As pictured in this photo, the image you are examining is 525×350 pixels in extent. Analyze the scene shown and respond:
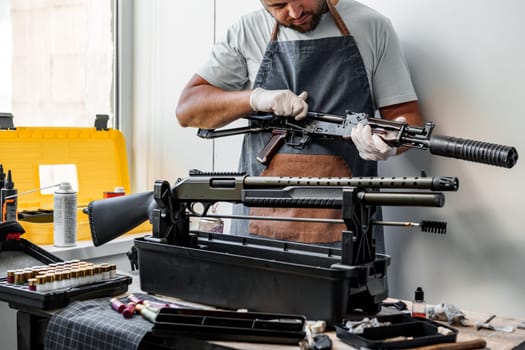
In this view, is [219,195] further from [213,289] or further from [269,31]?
[269,31]

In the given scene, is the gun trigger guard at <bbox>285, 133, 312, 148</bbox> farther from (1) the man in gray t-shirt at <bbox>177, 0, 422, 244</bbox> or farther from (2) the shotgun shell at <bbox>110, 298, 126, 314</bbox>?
(2) the shotgun shell at <bbox>110, 298, 126, 314</bbox>

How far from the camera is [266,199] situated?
1441 millimetres

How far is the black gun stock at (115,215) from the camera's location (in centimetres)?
171

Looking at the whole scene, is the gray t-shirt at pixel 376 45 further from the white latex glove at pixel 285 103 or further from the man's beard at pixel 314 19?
the white latex glove at pixel 285 103

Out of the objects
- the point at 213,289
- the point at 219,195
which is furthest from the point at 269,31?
the point at 213,289

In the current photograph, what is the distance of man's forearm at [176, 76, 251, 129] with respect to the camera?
6.86 ft

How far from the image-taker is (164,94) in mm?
2799

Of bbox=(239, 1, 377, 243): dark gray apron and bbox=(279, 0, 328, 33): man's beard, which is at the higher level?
bbox=(279, 0, 328, 33): man's beard

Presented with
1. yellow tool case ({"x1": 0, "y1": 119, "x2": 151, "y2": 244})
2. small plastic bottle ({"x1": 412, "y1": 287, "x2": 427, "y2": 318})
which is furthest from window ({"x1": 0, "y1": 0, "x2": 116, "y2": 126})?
small plastic bottle ({"x1": 412, "y1": 287, "x2": 427, "y2": 318})

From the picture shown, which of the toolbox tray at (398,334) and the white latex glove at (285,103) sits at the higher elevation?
the white latex glove at (285,103)

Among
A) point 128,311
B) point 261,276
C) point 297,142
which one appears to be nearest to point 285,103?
point 297,142

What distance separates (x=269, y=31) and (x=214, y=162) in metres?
0.68

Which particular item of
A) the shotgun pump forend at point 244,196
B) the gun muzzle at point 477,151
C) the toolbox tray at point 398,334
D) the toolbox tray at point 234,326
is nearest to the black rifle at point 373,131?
the gun muzzle at point 477,151

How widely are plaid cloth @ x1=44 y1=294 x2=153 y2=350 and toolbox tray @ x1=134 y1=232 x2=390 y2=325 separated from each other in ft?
0.53
